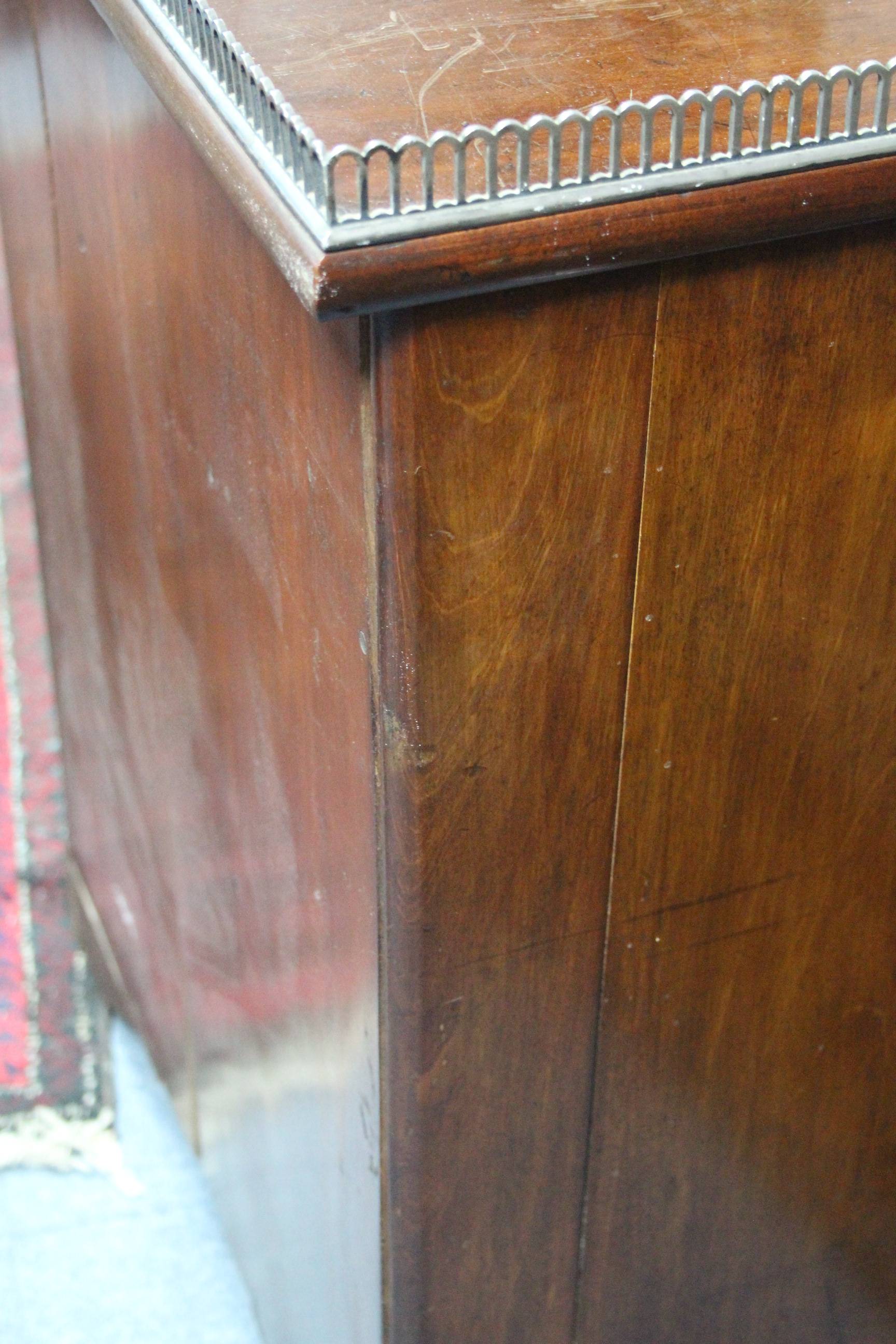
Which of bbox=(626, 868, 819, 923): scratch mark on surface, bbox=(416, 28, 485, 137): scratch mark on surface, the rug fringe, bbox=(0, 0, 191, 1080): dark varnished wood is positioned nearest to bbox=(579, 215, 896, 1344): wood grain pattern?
bbox=(626, 868, 819, 923): scratch mark on surface

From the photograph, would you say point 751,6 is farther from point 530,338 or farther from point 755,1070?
point 755,1070

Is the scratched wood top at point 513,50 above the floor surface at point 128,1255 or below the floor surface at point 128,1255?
above

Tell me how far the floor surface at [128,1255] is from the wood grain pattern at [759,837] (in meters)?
0.55

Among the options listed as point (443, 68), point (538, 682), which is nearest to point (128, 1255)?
point (538, 682)

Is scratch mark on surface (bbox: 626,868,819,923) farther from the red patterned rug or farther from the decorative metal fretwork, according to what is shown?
the red patterned rug

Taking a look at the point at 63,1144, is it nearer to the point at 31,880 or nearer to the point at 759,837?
the point at 31,880

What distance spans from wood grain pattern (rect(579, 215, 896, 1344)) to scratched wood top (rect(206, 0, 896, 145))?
0.08 m

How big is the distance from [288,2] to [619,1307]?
640mm

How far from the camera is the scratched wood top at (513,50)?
1.97 ft

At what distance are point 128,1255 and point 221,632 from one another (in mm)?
714

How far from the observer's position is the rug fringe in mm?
1428

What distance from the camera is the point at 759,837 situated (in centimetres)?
75

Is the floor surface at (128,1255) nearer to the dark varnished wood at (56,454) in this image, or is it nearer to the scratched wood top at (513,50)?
the dark varnished wood at (56,454)

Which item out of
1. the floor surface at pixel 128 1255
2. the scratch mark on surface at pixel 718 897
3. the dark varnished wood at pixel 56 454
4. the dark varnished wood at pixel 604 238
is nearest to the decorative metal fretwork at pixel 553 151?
the dark varnished wood at pixel 604 238
